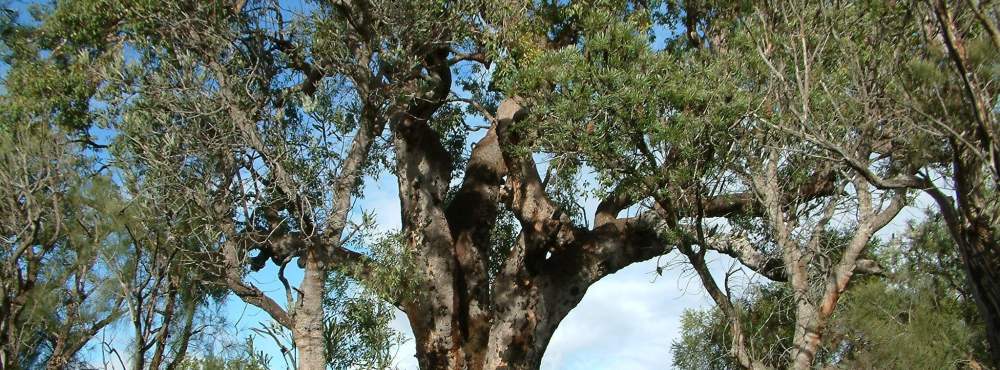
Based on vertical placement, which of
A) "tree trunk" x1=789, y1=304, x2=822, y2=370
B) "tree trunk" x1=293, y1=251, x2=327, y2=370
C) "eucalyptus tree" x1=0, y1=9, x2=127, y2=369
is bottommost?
"tree trunk" x1=789, y1=304, x2=822, y2=370

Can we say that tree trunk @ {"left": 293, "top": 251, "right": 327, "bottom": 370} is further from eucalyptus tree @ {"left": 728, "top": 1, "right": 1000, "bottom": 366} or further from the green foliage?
the green foliage

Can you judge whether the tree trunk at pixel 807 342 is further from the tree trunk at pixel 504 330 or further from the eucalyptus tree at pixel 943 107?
the tree trunk at pixel 504 330

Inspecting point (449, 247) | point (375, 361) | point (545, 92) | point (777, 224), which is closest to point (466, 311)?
point (449, 247)

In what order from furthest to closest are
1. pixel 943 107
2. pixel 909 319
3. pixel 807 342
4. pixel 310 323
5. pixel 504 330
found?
1. pixel 909 319
2. pixel 504 330
3. pixel 807 342
4. pixel 310 323
5. pixel 943 107

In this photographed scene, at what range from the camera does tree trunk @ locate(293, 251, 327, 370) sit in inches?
370

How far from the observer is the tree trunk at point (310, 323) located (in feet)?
30.8

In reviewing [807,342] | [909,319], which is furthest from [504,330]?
[909,319]

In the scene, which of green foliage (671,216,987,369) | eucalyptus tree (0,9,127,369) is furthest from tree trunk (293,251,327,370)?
green foliage (671,216,987,369)

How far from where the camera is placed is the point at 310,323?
A: 31.0 feet

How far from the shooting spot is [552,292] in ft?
44.6

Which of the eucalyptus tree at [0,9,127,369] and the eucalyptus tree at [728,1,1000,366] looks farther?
the eucalyptus tree at [0,9,127,369]

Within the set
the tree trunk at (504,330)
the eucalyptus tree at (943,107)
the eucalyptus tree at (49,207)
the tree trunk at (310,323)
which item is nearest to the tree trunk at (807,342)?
the eucalyptus tree at (943,107)

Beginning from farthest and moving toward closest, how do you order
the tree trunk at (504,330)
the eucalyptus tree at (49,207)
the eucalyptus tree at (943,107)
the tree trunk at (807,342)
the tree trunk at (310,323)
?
1. the tree trunk at (504,330)
2. the eucalyptus tree at (49,207)
3. the tree trunk at (807,342)
4. the tree trunk at (310,323)
5. the eucalyptus tree at (943,107)

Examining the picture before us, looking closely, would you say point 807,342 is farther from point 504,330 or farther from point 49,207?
point 49,207
